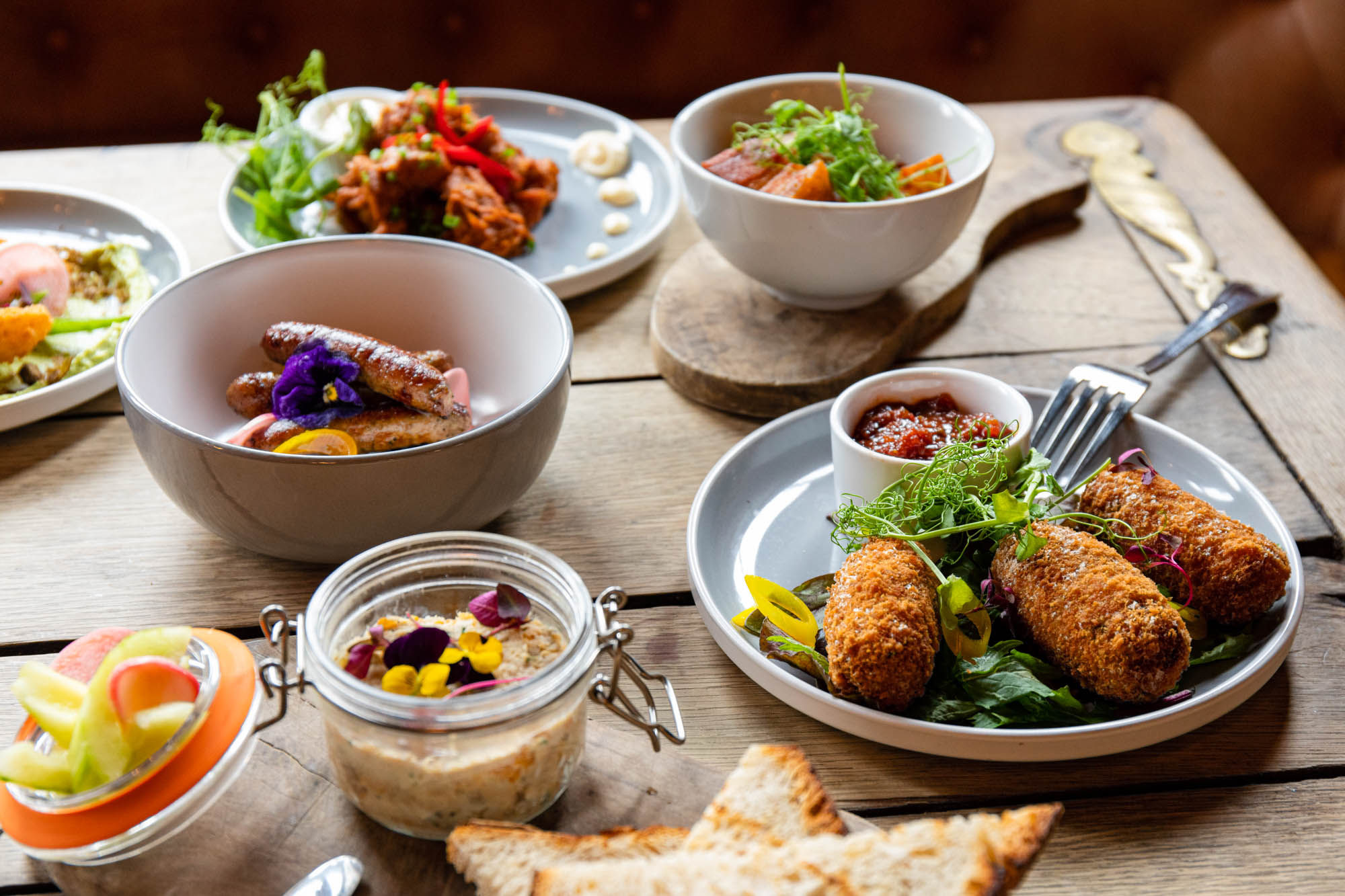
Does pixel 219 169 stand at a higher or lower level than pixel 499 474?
lower

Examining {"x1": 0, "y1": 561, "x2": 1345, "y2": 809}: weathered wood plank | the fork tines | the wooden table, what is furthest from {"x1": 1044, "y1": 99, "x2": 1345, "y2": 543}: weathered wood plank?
{"x1": 0, "y1": 561, "x2": 1345, "y2": 809}: weathered wood plank

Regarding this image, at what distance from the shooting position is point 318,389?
1369mm

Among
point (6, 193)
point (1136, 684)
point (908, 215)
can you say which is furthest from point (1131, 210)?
point (6, 193)

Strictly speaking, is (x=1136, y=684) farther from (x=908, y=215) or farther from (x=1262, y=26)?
(x=1262, y=26)

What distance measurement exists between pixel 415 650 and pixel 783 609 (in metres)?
0.44

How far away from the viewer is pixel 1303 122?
3270mm

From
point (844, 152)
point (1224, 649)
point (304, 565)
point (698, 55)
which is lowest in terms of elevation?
point (698, 55)

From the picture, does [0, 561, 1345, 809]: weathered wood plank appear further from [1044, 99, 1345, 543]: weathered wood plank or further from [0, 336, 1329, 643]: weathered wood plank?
[1044, 99, 1345, 543]: weathered wood plank

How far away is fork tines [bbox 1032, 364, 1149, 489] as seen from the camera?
1501 mm

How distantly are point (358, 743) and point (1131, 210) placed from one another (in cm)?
192

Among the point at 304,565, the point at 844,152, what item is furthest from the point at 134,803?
the point at 844,152

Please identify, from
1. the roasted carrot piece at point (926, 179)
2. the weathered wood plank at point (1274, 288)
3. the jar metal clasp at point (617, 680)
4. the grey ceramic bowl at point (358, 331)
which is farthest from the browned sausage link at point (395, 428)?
the weathered wood plank at point (1274, 288)

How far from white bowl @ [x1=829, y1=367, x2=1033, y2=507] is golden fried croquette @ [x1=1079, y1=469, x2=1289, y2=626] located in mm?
143

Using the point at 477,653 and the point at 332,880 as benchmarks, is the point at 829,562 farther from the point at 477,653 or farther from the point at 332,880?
the point at 332,880
